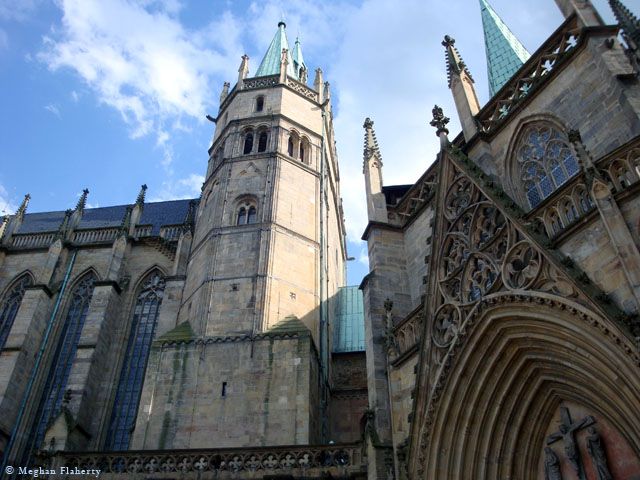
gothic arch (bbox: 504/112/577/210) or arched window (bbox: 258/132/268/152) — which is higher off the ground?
arched window (bbox: 258/132/268/152)

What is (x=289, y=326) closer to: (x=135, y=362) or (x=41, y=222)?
(x=135, y=362)

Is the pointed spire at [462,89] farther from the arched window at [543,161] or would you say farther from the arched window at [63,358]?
the arched window at [63,358]

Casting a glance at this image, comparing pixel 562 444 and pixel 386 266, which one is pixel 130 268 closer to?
pixel 386 266

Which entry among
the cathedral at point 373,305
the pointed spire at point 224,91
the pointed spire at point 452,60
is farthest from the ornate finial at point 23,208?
the pointed spire at point 452,60

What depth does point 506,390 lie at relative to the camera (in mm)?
8242

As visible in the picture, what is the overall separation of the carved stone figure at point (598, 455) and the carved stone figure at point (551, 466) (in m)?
0.66

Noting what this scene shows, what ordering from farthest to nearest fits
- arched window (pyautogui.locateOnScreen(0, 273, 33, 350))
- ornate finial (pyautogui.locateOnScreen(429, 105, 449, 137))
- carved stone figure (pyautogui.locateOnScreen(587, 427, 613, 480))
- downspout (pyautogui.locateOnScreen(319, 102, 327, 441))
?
arched window (pyautogui.locateOnScreen(0, 273, 33, 350)) < downspout (pyautogui.locateOnScreen(319, 102, 327, 441)) < ornate finial (pyautogui.locateOnScreen(429, 105, 449, 137)) < carved stone figure (pyautogui.locateOnScreen(587, 427, 613, 480))

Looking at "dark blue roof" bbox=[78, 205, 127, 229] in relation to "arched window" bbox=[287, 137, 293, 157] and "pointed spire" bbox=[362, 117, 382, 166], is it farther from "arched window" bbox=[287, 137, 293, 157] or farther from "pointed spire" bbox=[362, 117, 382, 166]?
"pointed spire" bbox=[362, 117, 382, 166]

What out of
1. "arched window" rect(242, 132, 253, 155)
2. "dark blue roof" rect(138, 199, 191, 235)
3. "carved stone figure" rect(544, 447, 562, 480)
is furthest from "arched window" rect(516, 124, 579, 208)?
"dark blue roof" rect(138, 199, 191, 235)

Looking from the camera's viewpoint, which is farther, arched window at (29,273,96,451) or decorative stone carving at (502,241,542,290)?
arched window at (29,273,96,451)

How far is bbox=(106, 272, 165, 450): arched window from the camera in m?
16.1

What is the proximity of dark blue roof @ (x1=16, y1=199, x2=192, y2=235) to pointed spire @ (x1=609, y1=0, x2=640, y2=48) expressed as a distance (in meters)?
19.7

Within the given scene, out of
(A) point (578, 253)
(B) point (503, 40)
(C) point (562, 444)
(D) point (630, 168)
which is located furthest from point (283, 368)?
(B) point (503, 40)

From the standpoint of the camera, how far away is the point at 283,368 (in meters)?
13.5
